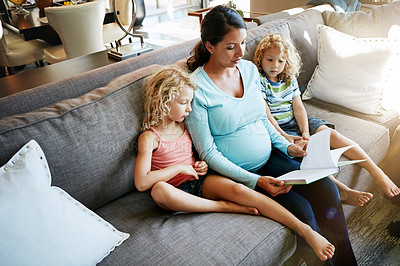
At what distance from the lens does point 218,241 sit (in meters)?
1.07

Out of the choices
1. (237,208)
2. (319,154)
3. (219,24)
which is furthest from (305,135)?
(219,24)

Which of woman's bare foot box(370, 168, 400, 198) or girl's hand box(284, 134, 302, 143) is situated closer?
woman's bare foot box(370, 168, 400, 198)

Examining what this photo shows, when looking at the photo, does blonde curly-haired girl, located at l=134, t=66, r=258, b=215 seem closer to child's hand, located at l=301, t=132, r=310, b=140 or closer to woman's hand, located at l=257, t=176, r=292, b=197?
woman's hand, located at l=257, t=176, r=292, b=197

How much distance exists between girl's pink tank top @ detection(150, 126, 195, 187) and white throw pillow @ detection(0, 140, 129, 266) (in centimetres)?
33

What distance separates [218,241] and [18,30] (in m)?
2.62

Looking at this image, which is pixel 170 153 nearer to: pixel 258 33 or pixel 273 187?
pixel 273 187

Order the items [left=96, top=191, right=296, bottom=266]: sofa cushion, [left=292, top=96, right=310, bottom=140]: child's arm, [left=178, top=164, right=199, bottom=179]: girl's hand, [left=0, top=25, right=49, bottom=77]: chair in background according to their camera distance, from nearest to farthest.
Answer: [left=96, top=191, right=296, bottom=266]: sofa cushion → [left=178, top=164, right=199, bottom=179]: girl's hand → [left=292, top=96, right=310, bottom=140]: child's arm → [left=0, top=25, right=49, bottom=77]: chair in background

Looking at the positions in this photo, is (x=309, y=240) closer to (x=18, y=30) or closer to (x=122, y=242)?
(x=122, y=242)

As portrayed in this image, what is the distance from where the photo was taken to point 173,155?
4.31 ft

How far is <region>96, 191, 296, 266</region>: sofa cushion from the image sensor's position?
40.3 inches

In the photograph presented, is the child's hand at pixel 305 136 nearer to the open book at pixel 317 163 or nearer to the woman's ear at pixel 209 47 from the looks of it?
the open book at pixel 317 163

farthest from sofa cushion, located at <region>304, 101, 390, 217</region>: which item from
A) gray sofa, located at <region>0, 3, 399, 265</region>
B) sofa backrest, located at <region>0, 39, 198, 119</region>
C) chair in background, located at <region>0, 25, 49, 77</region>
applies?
chair in background, located at <region>0, 25, 49, 77</region>

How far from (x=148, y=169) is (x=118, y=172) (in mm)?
133

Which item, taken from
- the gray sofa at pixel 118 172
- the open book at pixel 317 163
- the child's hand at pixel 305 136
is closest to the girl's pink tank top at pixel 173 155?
the gray sofa at pixel 118 172
